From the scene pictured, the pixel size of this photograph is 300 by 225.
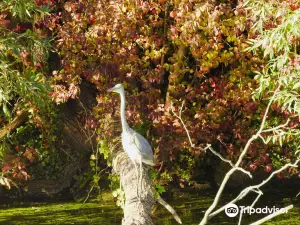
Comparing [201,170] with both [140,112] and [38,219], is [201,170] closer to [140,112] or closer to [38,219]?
[140,112]

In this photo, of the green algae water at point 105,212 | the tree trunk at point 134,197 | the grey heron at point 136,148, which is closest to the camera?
the tree trunk at point 134,197

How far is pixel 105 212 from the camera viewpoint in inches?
375

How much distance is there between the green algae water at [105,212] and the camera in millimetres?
8695

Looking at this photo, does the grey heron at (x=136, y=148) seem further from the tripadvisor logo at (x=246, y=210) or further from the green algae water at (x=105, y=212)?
the tripadvisor logo at (x=246, y=210)

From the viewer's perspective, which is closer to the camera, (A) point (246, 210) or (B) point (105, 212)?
(A) point (246, 210)

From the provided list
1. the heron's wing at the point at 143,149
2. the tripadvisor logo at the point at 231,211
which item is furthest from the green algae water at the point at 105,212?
the heron's wing at the point at 143,149

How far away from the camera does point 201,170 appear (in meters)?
11.4

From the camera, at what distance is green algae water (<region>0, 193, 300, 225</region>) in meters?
8.70

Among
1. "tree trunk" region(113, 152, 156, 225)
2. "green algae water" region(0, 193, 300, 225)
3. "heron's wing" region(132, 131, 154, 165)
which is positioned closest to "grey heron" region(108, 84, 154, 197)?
"heron's wing" region(132, 131, 154, 165)

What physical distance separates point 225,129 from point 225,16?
1803 millimetres

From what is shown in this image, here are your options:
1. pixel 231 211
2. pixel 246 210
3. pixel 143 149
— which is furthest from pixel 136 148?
pixel 246 210

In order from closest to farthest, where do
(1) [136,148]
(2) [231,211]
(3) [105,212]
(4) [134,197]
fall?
(4) [134,197], (1) [136,148], (2) [231,211], (3) [105,212]

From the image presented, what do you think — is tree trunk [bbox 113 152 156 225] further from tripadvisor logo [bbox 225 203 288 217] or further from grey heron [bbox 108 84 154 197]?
tripadvisor logo [bbox 225 203 288 217]

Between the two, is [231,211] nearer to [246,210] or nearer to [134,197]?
[246,210]
